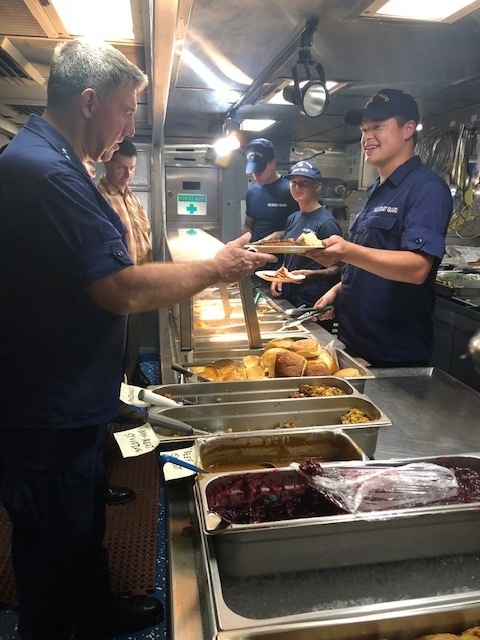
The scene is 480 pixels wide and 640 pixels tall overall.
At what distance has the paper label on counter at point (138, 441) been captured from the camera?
117cm

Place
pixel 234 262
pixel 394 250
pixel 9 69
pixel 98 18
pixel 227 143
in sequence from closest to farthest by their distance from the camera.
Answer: pixel 234 262 < pixel 98 18 < pixel 394 250 < pixel 9 69 < pixel 227 143

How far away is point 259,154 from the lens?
4.90 meters

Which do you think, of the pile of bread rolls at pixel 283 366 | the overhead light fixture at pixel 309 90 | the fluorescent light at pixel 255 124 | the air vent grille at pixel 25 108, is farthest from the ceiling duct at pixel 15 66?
the fluorescent light at pixel 255 124

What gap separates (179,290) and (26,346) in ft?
1.54

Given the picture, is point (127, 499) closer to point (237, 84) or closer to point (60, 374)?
point (60, 374)

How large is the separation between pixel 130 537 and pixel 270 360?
4.75 ft

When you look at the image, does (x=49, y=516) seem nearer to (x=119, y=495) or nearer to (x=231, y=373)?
(x=231, y=373)

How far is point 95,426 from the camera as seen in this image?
58.8 inches

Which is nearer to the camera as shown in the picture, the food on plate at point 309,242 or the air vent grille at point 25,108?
the food on plate at point 309,242

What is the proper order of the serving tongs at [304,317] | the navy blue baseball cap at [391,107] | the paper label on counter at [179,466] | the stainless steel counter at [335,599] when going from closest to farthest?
the stainless steel counter at [335,599], the paper label on counter at [179,466], the navy blue baseball cap at [391,107], the serving tongs at [304,317]

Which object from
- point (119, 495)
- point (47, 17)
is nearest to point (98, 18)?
point (47, 17)

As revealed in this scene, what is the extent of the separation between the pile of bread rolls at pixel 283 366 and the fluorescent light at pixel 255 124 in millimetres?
3926

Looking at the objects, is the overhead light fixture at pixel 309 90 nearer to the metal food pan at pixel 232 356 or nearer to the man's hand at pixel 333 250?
the man's hand at pixel 333 250

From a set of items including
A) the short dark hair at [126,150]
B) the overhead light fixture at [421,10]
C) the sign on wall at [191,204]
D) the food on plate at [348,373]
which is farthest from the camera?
the sign on wall at [191,204]
